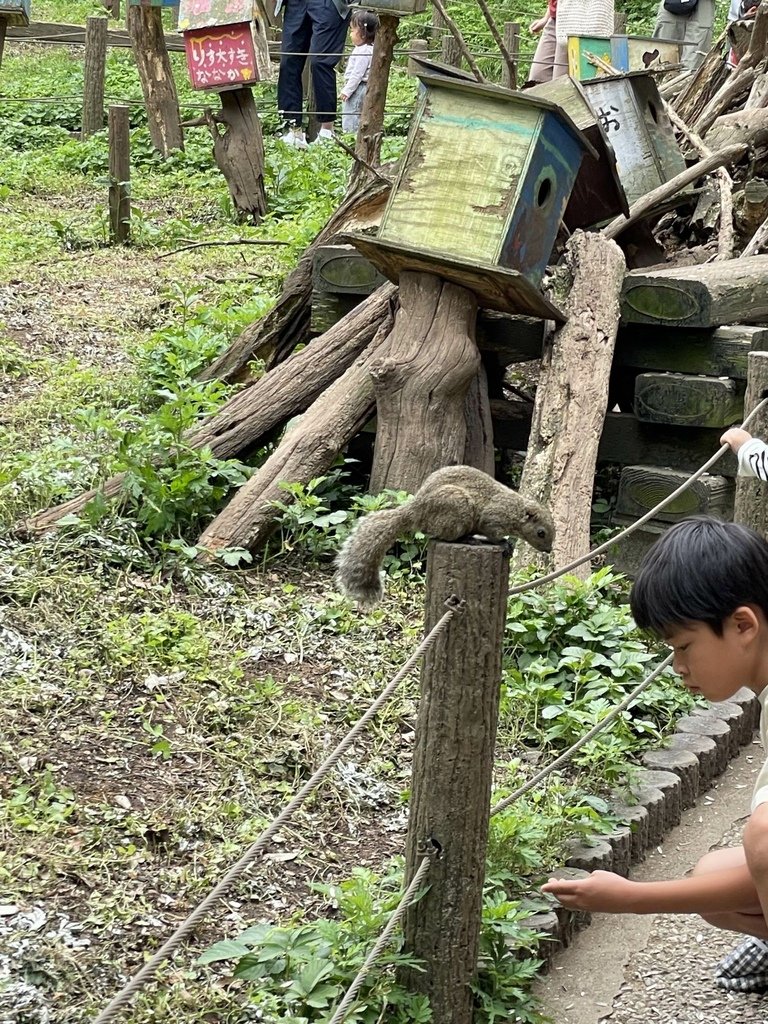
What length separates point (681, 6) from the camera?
10.9m

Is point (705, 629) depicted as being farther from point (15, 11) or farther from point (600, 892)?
point (15, 11)

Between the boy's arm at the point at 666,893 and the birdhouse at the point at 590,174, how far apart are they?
3.81 metres

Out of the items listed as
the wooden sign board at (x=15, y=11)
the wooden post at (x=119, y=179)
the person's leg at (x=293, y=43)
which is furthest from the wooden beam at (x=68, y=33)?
the wooden sign board at (x=15, y=11)

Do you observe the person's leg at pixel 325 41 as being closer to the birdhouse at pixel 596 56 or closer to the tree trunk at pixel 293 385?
the birdhouse at pixel 596 56

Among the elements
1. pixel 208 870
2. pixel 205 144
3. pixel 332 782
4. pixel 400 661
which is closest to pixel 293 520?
pixel 400 661

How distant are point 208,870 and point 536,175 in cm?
288

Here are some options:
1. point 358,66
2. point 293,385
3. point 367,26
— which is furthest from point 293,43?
point 293,385

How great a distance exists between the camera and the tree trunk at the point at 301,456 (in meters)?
4.70

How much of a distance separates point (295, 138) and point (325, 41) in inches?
35.7

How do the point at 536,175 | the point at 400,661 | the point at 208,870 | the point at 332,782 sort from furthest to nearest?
the point at 536,175, the point at 400,661, the point at 332,782, the point at 208,870

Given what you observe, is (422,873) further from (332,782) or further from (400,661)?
(400,661)

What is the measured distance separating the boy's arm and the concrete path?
583 millimetres

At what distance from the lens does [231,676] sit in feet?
12.8

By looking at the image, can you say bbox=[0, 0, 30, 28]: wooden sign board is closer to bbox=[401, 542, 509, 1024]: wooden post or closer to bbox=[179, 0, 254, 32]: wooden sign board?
bbox=[179, 0, 254, 32]: wooden sign board
